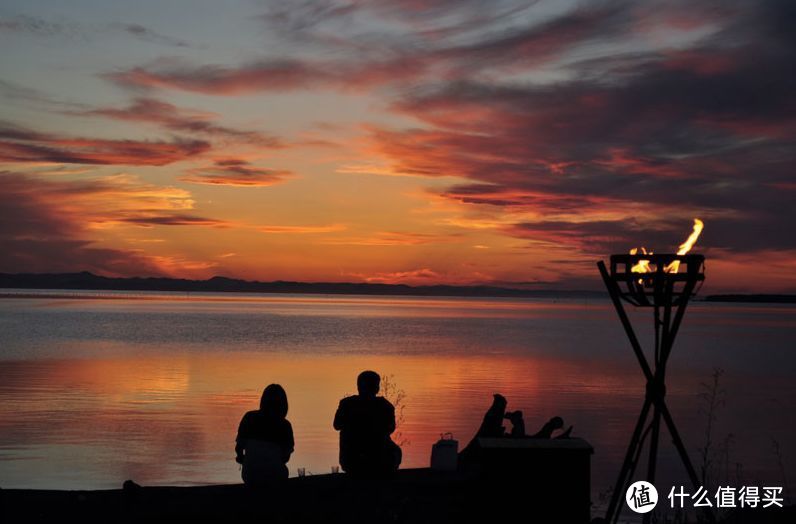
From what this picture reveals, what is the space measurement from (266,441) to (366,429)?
1172 millimetres

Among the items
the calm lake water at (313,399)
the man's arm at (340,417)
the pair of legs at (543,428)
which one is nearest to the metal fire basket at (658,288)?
the pair of legs at (543,428)

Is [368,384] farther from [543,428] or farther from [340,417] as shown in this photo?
[543,428]

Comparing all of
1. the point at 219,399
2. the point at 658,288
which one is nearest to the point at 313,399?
the point at 219,399

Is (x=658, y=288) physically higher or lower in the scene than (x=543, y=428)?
higher

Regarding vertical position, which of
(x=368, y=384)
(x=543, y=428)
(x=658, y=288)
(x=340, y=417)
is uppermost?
(x=658, y=288)

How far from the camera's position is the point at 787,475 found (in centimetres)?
1952

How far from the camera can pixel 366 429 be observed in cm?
1102

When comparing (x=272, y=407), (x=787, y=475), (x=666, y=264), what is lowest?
(x=787, y=475)

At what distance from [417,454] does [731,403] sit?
57.8ft

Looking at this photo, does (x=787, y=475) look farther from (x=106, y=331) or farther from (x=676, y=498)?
(x=106, y=331)

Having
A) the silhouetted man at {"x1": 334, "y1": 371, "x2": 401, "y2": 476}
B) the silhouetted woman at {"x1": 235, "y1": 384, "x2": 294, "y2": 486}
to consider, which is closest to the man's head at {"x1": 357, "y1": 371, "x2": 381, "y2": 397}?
the silhouetted man at {"x1": 334, "y1": 371, "x2": 401, "y2": 476}

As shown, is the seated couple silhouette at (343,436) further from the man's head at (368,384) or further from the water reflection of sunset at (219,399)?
the water reflection of sunset at (219,399)

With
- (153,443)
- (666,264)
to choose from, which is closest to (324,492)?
(666,264)

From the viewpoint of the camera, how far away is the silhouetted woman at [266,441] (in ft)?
34.9
